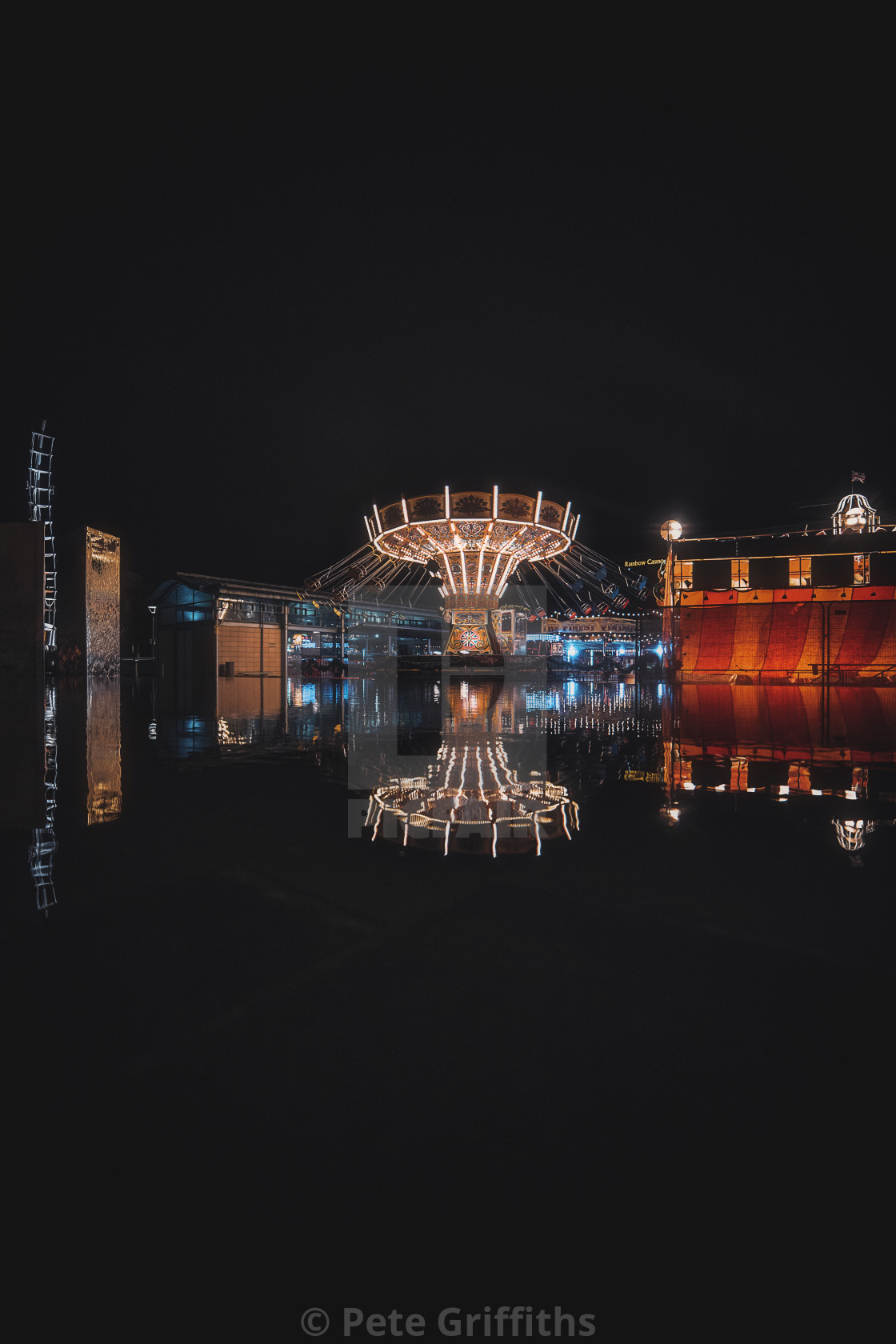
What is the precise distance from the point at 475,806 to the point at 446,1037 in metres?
2.89

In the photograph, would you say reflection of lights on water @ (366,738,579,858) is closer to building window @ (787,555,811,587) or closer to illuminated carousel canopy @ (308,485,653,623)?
building window @ (787,555,811,587)

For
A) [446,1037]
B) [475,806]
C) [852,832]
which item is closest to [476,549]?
[475,806]

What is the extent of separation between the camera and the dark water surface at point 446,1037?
1.16 metres

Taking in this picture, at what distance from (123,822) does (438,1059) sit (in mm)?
3190

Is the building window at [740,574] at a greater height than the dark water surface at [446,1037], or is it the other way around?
the building window at [740,574]

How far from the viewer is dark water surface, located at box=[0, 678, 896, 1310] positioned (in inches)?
45.8

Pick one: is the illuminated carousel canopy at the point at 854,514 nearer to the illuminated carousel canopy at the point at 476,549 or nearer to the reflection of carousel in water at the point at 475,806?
the illuminated carousel canopy at the point at 476,549

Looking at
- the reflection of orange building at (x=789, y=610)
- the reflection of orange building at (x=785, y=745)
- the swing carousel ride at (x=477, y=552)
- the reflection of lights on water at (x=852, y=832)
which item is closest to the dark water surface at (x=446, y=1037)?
the reflection of lights on water at (x=852, y=832)

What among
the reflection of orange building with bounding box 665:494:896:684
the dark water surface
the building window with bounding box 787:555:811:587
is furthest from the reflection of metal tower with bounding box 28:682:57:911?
the building window with bounding box 787:555:811:587

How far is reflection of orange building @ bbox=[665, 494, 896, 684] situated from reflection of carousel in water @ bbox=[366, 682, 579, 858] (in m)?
17.8

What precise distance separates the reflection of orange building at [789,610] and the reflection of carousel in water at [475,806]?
17.8 meters

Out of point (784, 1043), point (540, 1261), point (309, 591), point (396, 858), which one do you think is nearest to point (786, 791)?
point (396, 858)

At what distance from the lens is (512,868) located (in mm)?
3102

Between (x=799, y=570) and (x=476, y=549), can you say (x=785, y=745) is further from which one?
(x=476, y=549)
